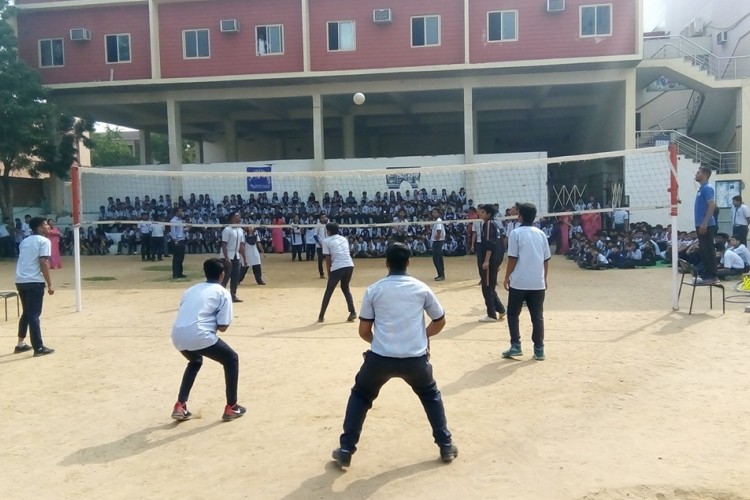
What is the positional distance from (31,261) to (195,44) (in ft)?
62.5

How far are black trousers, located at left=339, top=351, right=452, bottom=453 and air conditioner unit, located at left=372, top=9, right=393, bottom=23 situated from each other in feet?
70.9

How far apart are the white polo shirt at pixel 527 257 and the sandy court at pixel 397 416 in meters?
0.90

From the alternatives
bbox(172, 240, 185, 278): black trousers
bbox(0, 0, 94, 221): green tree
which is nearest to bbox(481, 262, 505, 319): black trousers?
bbox(172, 240, 185, 278): black trousers

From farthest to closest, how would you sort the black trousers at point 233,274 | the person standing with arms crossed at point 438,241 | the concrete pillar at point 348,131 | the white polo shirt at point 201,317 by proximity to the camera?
the concrete pillar at point 348,131, the person standing with arms crossed at point 438,241, the black trousers at point 233,274, the white polo shirt at point 201,317

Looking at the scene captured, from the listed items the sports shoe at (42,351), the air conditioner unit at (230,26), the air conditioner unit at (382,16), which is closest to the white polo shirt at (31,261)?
the sports shoe at (42,351)

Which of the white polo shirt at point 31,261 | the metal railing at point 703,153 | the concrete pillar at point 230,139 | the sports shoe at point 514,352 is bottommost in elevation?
the sports shoe at point 514,352

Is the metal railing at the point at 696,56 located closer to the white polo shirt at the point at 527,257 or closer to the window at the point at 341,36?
the window at the point at 341,36

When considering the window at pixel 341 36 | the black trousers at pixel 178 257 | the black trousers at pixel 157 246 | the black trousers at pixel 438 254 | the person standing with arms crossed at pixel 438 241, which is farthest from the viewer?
the window at pixel 341 36

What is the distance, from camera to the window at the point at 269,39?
24812 millimetres

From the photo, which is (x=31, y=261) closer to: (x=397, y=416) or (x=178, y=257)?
(x=397, y=416)

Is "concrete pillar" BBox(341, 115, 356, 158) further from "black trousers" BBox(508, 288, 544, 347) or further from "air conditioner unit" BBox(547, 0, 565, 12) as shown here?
"black trousers" BBox(508, 288, 544, 347)

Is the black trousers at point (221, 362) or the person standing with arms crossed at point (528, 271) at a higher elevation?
the person standing with arms crossed at point (528, 271)

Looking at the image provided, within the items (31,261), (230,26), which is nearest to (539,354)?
(31,261)

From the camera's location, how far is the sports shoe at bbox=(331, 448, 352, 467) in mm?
4531
